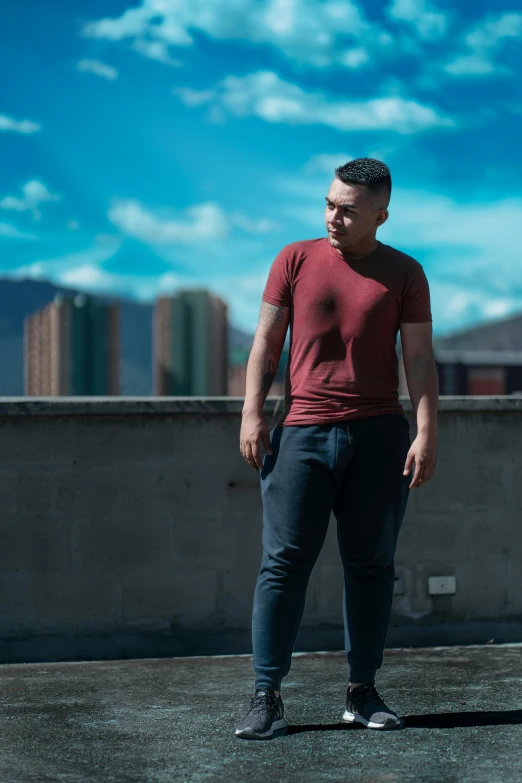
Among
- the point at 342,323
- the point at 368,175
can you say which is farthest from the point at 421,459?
the point at 368,175

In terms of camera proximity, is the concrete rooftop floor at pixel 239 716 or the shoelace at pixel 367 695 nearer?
the concrete rooftop floor at pixel 239 716

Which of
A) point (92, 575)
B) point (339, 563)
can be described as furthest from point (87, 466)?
point (339, 563)

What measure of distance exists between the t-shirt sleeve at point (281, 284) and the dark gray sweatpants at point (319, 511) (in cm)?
40

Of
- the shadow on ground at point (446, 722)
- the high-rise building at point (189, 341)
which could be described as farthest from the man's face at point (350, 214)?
the high-rise building at point (189, 341)

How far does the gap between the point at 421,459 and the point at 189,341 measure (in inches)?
5244

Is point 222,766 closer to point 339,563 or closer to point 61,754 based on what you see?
point 61,754

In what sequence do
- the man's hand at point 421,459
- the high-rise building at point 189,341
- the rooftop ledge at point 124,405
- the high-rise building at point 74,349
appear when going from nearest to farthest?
1. the man's hand at point 421,459
2. the rooftop ledge at point 124,405
3. the high-rise building at point 74,349
4. the high-rise building at point 189,341

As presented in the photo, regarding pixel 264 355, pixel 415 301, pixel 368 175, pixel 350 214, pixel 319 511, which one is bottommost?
pixel 319 511

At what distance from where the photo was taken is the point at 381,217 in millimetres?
2883

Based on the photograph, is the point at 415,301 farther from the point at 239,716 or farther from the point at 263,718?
the point at 239,716

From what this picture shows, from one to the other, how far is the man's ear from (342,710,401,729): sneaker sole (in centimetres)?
153

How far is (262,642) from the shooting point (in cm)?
280

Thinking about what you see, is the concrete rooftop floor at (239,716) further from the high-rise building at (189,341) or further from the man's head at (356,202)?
the high-rise building at (189,341)

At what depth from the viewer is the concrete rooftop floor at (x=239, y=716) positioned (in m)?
2.48
